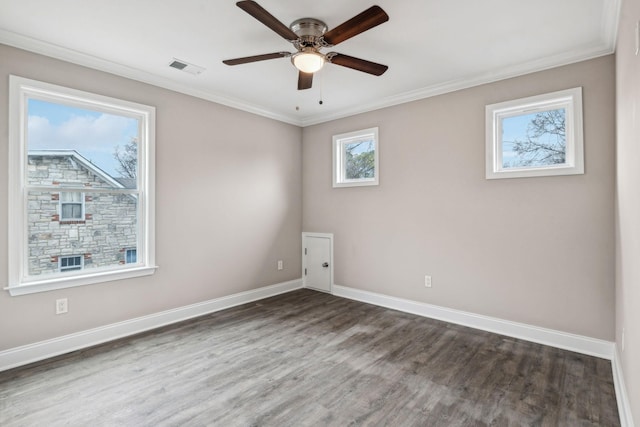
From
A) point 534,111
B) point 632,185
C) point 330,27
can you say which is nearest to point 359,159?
point 534,111

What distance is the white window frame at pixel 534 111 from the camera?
285 centimetres

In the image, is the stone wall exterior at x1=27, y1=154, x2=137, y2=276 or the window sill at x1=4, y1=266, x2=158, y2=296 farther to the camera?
the stone wall exterior at x1=27, y1=154, x2=137, y2=276

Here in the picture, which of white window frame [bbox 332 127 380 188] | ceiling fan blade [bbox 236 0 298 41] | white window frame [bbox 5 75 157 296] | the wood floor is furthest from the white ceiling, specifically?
the wood floor

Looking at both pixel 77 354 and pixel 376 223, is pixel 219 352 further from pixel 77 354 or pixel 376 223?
pixel 376 223

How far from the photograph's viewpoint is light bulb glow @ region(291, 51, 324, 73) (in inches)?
93.6

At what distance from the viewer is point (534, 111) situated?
316 cm

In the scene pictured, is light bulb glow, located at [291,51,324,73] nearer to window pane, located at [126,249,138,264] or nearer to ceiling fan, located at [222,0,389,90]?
ceiling fan, located at [222,0,389,90]

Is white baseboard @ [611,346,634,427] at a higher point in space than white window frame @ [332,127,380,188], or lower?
lower

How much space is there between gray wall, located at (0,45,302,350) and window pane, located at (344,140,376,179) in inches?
34.0

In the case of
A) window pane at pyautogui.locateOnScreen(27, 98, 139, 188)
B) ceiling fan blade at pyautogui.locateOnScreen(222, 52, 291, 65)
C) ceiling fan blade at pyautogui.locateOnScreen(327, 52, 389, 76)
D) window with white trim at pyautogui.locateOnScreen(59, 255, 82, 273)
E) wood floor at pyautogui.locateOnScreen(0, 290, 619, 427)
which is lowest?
wood floor at pyautogui.locateOnScreen(0, 290, 619, 427)

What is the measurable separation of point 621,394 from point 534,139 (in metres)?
2.19

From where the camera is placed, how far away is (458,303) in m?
→ 3.59

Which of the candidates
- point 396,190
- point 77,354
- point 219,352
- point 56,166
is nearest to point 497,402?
point 219,352

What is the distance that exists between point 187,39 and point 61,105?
133 cm
